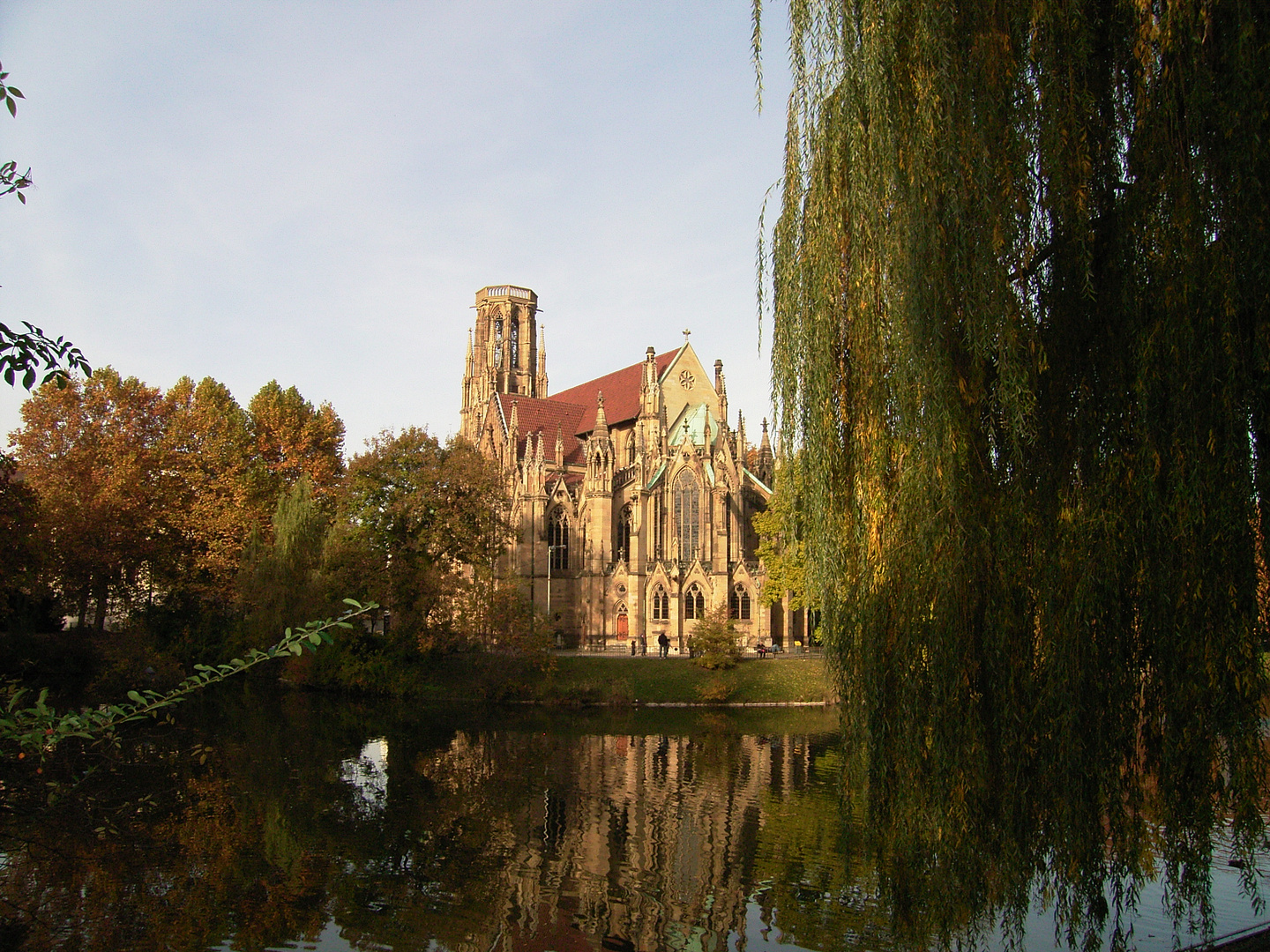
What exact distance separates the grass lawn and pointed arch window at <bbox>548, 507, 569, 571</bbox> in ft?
36.1

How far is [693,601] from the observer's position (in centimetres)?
4891

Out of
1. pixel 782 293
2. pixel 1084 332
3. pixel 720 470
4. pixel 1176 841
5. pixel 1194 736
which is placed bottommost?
pixel 1176 841

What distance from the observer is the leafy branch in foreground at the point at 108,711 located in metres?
4.77

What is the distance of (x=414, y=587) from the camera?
38844 mm

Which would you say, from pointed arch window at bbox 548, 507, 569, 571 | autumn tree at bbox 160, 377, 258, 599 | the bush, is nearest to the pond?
the bush

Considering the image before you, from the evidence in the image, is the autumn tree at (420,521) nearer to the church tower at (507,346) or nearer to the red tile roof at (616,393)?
the red tile roof at (616,393)

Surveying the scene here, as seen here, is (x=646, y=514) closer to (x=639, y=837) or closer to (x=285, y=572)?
(x=285, y=572)

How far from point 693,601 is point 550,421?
59.1ft

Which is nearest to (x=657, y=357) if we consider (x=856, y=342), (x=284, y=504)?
(x=284, y=504)

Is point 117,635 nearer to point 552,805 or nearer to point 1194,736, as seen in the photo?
point 552,805

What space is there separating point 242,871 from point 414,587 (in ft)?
79.8

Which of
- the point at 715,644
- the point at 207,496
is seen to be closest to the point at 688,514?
the point at 715,644

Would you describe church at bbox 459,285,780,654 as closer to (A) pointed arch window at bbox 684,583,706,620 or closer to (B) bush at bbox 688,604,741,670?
(A) pointed arch window at bbox 684,583,706,620

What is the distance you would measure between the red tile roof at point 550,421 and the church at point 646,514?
24 centimetres
